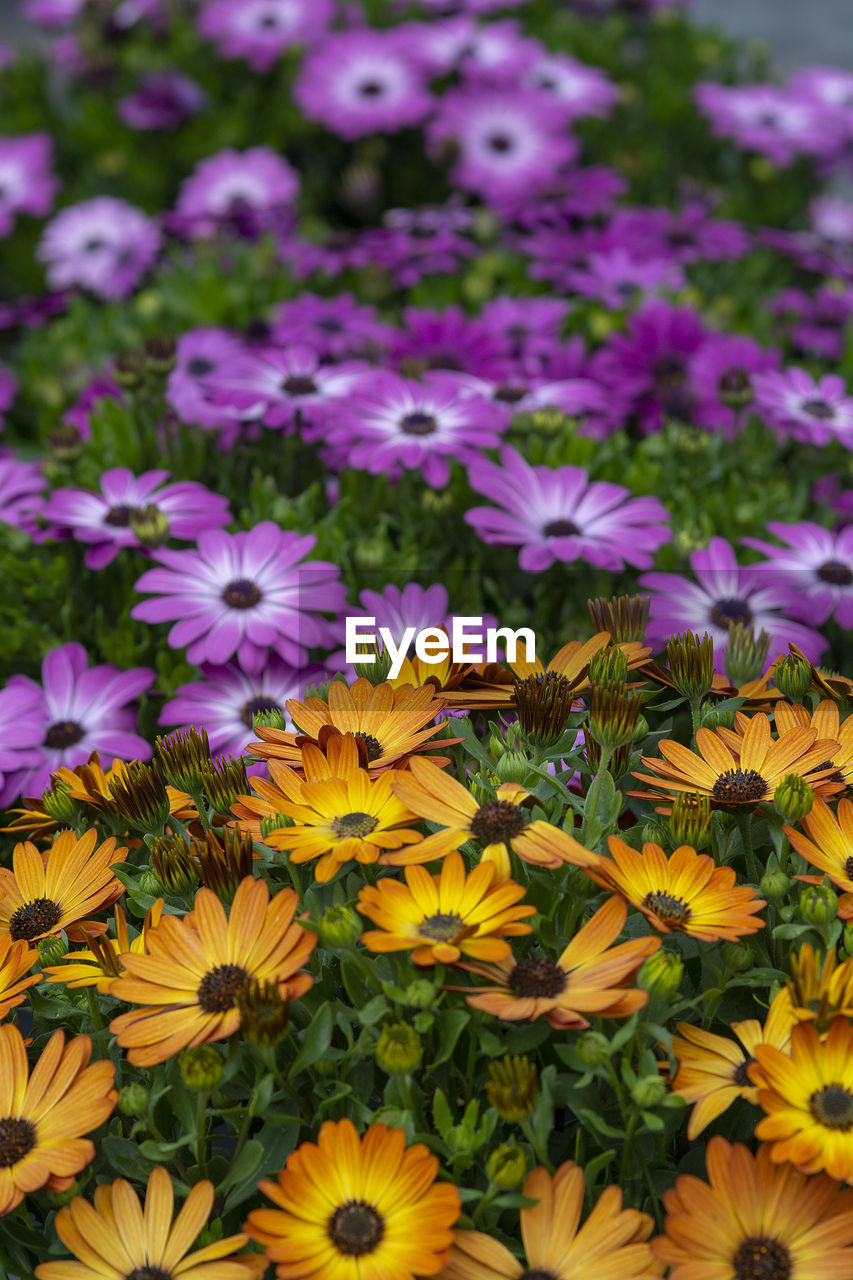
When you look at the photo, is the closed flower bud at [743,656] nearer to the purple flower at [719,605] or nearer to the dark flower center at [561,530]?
the purple flower at [719,605]

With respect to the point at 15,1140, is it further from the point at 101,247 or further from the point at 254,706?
the point at 101,247

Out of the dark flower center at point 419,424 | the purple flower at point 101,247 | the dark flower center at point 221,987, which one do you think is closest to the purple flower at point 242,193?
the purple flower at point 101,247

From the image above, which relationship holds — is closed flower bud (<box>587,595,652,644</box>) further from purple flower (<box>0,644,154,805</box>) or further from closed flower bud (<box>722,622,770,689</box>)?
purple flower (<box>0,644,154,805</box>)

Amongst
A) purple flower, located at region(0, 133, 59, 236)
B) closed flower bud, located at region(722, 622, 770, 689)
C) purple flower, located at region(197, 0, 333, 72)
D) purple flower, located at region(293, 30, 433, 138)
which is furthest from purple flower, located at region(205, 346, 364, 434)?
purple flower, located at region(197, 0, 333, 72)

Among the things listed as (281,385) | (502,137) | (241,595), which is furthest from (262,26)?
(241,595)

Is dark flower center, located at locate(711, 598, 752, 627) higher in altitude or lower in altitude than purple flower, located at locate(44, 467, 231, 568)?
lower
